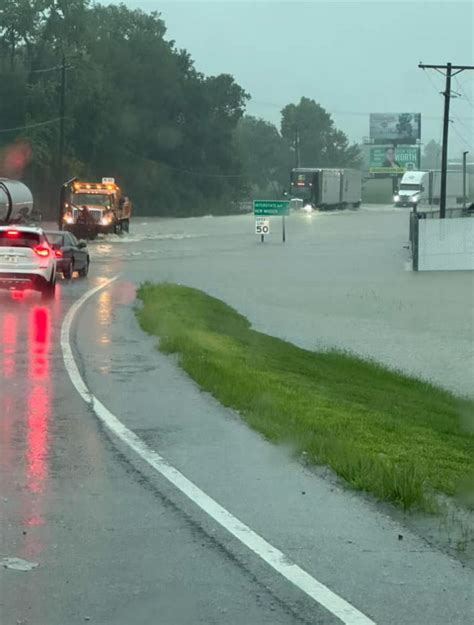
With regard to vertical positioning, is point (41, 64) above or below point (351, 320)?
above

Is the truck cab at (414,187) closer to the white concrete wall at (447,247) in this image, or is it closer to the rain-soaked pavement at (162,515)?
the white concrete wall at (447,247)

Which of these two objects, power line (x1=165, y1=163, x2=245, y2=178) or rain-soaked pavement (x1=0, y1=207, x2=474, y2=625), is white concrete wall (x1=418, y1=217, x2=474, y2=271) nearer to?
rain-soaked pavement (x1=0, y1=207, x2=474, y2=625)

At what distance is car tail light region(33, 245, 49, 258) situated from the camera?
31797mm

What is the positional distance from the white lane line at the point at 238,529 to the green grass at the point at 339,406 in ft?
4.11

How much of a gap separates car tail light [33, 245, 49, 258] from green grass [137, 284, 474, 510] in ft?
16.0

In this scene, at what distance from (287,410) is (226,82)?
387 feet

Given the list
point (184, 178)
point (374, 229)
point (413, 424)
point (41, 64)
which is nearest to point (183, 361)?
point (413, 424)

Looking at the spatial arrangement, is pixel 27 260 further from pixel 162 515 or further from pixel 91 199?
pixel 91 199

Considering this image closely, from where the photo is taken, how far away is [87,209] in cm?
6462

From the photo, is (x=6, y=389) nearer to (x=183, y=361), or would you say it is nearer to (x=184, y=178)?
(x=183, y=361)

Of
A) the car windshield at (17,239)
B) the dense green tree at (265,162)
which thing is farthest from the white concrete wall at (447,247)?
the dense green tree at (265,162)

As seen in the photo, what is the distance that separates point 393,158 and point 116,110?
57.7 metres

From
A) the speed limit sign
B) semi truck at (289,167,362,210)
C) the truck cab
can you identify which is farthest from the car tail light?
the truck cab

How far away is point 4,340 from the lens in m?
21.6
